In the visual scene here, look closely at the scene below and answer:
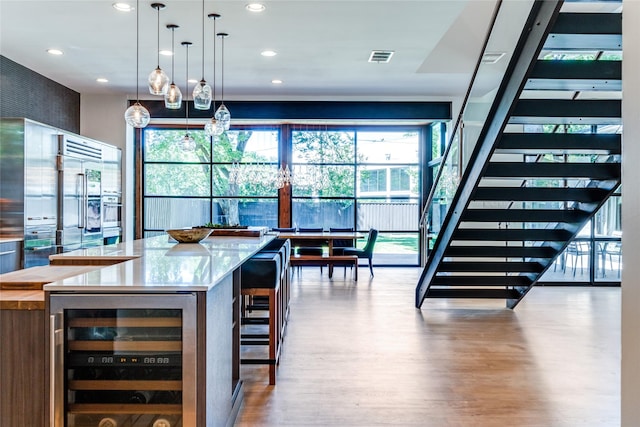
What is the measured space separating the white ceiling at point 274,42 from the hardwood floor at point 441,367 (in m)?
3.17

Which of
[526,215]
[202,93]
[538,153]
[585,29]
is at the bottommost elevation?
[526,215]

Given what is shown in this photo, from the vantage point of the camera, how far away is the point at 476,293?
234 inches

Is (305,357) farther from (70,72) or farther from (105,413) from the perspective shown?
(70,72)

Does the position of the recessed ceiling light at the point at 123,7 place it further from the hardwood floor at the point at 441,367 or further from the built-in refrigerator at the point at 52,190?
the hardwood floor at the point at 441,367

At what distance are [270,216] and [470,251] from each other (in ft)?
17.5

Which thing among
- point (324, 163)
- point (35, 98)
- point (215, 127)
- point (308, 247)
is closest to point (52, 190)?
point (35, 98)

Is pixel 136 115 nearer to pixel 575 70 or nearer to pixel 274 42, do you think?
pixel 274 42

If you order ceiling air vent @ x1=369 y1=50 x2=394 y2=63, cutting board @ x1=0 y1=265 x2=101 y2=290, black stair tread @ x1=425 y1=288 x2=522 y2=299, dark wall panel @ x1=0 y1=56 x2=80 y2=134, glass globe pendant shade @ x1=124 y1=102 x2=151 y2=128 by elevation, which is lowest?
black stair tread @ x1=425 y1=288 x2=522 y2=299

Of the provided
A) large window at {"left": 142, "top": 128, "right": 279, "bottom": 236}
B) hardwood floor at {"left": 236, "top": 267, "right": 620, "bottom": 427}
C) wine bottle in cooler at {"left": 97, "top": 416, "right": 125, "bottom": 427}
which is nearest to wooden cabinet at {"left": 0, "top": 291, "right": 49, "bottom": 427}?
wine bottle in cooler at {"left": 97, "top": 416, "right": 125, "bottom": 427}

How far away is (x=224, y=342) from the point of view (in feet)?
8.09

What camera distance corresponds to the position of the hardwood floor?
2902 millimetres

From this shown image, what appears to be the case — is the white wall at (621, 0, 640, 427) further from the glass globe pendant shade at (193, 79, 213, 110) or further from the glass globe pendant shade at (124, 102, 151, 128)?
the glass globe pendant shade at (124, 102, 151, 128)

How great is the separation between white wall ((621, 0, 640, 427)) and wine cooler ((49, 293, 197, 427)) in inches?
62.3

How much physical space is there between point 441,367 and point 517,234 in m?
1.93
